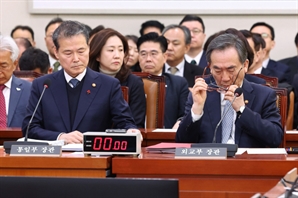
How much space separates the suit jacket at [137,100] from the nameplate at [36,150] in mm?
1931

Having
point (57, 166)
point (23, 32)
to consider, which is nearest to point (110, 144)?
point (57, 166)

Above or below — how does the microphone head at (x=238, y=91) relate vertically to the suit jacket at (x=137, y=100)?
above

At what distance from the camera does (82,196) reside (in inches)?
95.7

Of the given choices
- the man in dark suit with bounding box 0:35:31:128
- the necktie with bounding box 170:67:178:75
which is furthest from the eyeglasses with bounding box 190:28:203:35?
the man in dark suit with bounding box 0:35:31:128

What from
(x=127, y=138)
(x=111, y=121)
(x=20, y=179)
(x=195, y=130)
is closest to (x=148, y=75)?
(x=111, y=121)

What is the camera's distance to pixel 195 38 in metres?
6.99

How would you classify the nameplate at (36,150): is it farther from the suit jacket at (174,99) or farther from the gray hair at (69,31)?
the suit jacket at (174,99)

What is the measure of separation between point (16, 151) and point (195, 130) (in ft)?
3.48

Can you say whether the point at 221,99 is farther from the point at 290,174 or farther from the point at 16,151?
the point at 290,174

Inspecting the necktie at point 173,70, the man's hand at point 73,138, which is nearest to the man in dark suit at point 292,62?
the necktie at point 173,70

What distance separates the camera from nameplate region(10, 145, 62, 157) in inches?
107

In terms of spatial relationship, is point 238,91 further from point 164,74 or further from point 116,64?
point 164,74

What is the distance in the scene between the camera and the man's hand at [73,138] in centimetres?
338

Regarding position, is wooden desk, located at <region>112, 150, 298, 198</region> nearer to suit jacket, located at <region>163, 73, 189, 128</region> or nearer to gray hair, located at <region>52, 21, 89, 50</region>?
gray hair, located at <region>52, 21, 89, 50</region>
